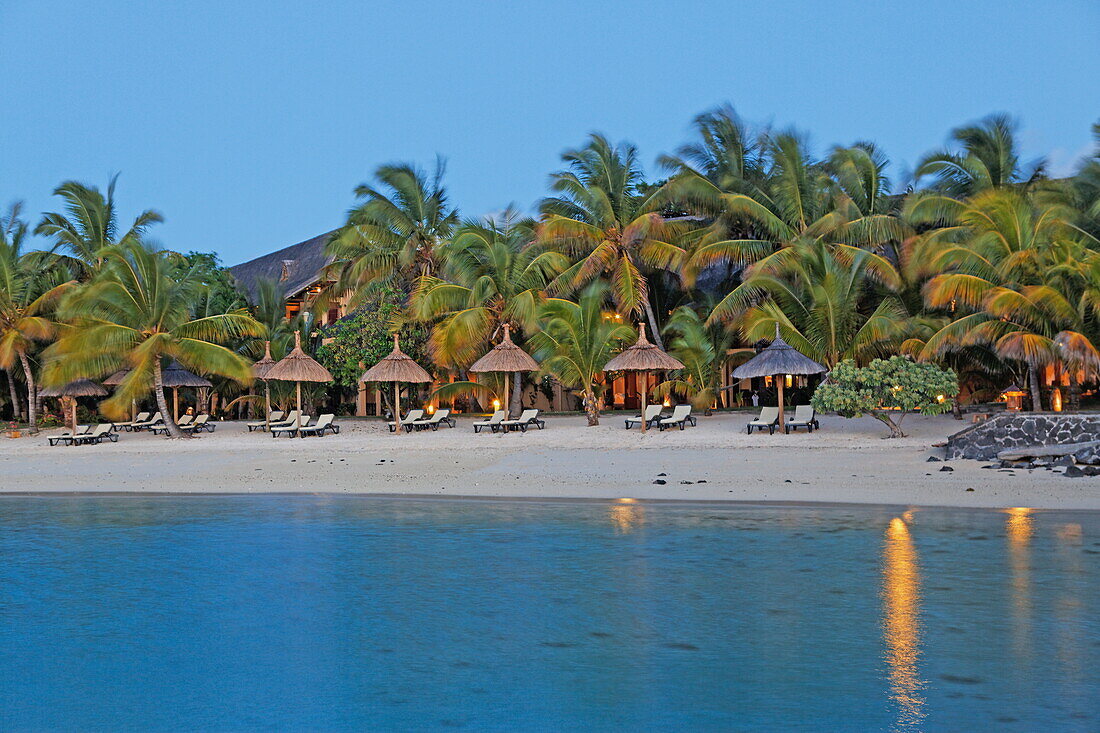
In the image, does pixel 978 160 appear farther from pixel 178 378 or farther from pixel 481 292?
pixel 178 378

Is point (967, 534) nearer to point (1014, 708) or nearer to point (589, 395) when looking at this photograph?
point (1014, 708)

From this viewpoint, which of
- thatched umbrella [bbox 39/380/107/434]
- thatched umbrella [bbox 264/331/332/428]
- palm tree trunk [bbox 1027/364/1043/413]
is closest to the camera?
palm tree trunk [bbox 1027/364/1043/413]

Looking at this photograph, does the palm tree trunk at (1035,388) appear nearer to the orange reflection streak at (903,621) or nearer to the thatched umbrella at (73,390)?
the orange reflection streak at (903,621)

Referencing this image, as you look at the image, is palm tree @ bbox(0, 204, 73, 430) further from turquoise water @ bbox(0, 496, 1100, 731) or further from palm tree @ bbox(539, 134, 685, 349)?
turquoise water @ bbox(0, 496, 1100, 731)

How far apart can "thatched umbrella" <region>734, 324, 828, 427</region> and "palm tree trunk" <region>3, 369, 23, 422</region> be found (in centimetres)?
2043

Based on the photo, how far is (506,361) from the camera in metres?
21.4

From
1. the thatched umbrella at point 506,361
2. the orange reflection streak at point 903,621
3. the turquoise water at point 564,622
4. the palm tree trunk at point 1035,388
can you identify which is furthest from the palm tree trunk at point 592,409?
the orange reflection streak at point 903,621

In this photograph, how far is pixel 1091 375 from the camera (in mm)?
16859

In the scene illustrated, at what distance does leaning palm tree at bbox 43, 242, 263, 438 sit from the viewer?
70.1ft

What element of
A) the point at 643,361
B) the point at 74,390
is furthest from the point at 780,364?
the point at 74,390

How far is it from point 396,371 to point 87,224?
33.9 ft

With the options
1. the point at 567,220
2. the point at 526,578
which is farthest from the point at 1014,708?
the point at 567,220

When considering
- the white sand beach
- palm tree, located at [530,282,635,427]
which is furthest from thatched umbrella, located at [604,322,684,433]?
the white sand beach

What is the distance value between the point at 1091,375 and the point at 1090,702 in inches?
539
